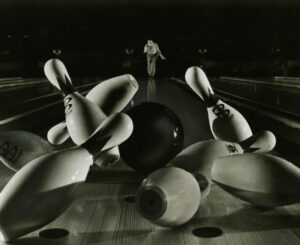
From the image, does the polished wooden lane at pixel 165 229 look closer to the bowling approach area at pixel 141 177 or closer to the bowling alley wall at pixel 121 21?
the bowling approach area at pixel 141 177

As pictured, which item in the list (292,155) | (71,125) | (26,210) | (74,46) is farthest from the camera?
(74,46)

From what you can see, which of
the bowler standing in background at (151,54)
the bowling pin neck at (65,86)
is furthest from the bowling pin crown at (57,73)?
the bowler standing in background at (151,54)

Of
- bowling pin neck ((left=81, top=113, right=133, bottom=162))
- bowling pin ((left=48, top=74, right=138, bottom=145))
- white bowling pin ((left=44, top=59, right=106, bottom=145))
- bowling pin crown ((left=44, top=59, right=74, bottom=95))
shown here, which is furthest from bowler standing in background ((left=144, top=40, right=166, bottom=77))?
bowling pin neck ((left=81, top=113, right=133, bottom=162))

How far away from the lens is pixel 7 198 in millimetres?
889

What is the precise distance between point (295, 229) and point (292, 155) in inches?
36.5

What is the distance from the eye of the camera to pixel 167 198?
904 mm

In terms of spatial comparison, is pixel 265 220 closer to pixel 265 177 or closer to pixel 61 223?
pixel 265 177

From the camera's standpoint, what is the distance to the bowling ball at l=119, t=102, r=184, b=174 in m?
1.36

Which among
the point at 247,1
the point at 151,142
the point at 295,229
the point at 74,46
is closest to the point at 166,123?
the point at 151,142

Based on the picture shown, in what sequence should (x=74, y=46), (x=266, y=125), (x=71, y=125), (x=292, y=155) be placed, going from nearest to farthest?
1. (x=71, y=125)
2. (x=292, y=155)
3. (x=266, y=125)
4. (x=74, y=46)

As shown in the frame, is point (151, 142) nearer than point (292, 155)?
Yes

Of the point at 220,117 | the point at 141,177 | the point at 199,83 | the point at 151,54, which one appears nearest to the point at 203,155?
the point at 141,177

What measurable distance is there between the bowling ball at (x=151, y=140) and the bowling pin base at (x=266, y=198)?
308 millimetres

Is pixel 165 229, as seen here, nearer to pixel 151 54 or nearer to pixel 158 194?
pixel 158 194
